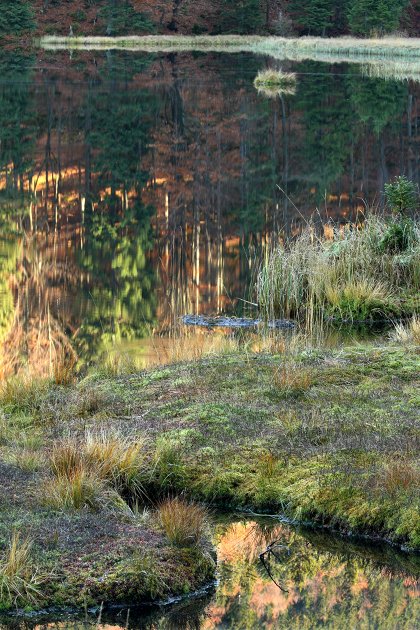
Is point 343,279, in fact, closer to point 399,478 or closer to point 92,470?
point 399,478

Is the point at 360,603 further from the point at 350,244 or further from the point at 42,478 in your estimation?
the point at 350,244

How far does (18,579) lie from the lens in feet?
18.3

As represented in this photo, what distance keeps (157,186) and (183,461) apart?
1590 centimetres

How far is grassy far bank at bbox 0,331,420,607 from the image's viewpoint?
19.3 feet

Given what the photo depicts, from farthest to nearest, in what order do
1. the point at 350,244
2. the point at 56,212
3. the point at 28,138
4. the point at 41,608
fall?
the point at 28,138, the point at 56,212, the point at 350,244, the point at 41,608

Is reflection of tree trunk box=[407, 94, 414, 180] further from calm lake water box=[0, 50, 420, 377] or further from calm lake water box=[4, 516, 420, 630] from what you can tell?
calm lake water box=[4, 516, 420, 630]

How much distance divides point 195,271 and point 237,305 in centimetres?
201

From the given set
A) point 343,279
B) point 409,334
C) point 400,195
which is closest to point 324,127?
point 400,195

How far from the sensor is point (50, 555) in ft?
19.0

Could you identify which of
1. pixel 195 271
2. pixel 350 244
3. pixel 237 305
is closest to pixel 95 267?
pixel 195 271

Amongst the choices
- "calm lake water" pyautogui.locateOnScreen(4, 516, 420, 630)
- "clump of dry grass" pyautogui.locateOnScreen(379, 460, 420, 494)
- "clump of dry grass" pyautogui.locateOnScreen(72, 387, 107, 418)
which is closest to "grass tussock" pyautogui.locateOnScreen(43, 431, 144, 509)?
"calm lake water" pyautogui.locateOnScreen(4, 516, 420, 630)

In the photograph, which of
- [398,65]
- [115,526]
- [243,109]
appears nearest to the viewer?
[115,526]

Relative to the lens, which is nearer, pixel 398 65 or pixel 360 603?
pixel 360 603

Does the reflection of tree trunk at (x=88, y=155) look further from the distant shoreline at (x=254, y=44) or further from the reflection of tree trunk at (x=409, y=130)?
the distant shoreline at (x=254, y=44)
